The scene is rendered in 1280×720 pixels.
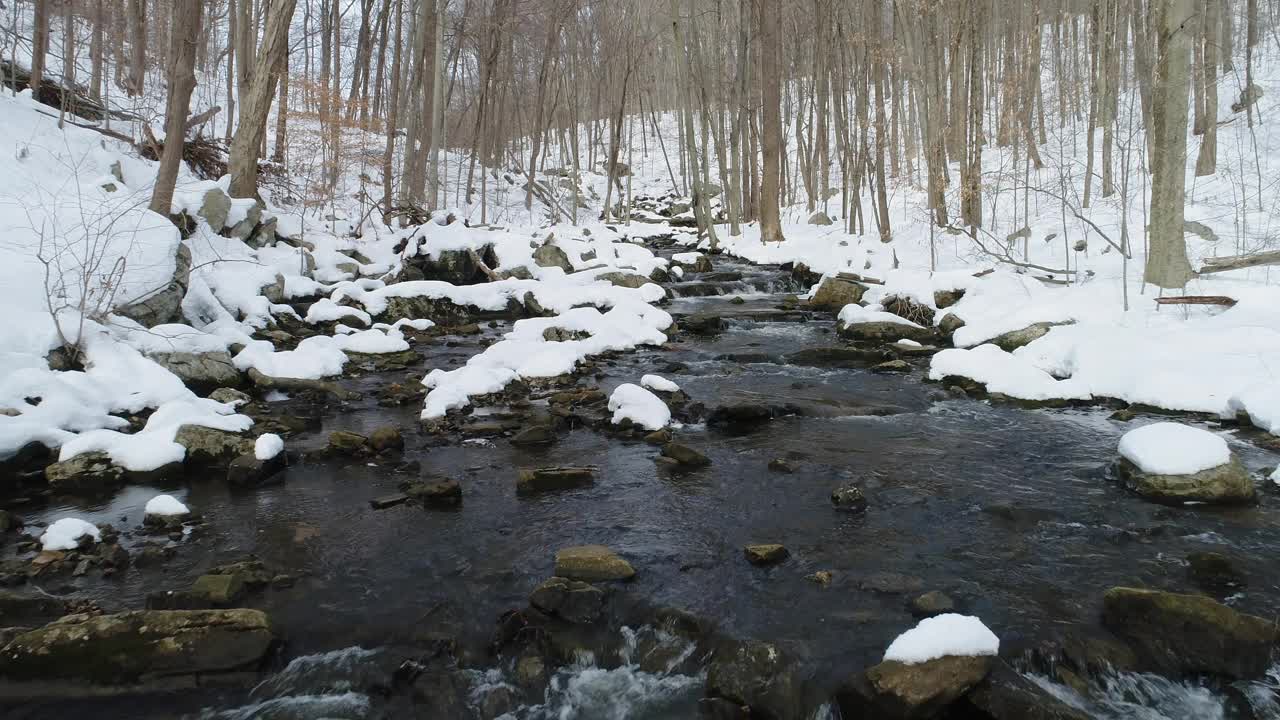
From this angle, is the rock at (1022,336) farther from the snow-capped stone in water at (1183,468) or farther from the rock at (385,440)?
the rock at (385,440)

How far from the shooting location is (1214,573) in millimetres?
3619

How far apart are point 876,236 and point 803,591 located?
14.2 metres

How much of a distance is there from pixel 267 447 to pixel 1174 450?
21.3 ft

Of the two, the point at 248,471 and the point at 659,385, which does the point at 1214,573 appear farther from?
the point at 248,471

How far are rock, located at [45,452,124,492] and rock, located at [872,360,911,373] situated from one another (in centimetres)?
750

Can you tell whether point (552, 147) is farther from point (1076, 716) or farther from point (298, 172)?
point (1076, 716)

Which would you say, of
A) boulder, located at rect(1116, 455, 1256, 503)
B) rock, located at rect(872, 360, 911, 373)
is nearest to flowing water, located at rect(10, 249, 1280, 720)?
boulder, located at rect(1116, 455, 1256, 503)

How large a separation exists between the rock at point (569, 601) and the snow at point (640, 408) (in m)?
2.75

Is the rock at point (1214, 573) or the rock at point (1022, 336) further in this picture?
the rock at point (1022, 336)

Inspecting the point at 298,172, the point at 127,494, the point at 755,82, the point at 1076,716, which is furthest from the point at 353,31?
the point at 1076,716

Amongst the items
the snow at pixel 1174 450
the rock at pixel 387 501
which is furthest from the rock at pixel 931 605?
the rock at pixel 387 501

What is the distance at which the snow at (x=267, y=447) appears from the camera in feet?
17.1

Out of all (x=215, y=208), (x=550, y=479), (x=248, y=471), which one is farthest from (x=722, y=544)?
(x=215, y=208)

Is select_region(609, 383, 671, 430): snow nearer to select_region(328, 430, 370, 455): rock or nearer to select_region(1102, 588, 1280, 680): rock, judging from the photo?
select_region(328, 430, 370, 455): rock
